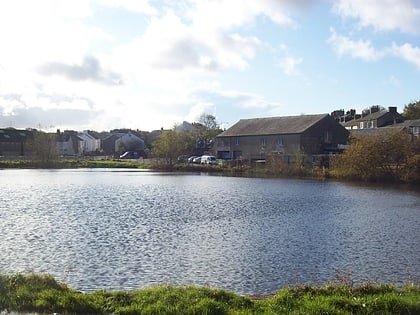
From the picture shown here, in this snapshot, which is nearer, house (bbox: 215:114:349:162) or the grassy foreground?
the grassy foreground

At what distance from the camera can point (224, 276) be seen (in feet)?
49.8

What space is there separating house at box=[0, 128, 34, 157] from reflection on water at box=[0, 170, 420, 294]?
9837 cm

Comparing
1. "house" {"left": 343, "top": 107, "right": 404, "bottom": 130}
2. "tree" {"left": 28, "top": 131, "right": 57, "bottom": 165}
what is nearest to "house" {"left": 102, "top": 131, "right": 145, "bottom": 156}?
"tree" {"left": 28, "top": 131, "right": 57, "bottom": 165}

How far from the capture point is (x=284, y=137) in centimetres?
8700

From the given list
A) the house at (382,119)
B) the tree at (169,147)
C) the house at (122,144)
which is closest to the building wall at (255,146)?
the tree at (169,147)

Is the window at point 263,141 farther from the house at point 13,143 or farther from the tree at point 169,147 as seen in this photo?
the house at point 13,143

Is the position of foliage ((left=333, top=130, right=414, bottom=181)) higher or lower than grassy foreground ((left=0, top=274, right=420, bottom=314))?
higher

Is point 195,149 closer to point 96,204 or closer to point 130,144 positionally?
point 130,144

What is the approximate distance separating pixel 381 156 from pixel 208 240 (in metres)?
46.2

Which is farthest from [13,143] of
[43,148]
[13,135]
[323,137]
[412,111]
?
[412,111]

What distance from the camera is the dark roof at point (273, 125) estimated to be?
3386 inches

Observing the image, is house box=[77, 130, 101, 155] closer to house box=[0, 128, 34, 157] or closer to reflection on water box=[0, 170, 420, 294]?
house box=[0, 128, 34, 157]

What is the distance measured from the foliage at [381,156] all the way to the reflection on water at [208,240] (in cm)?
2291

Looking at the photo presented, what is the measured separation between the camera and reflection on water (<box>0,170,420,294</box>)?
50.7 ft
